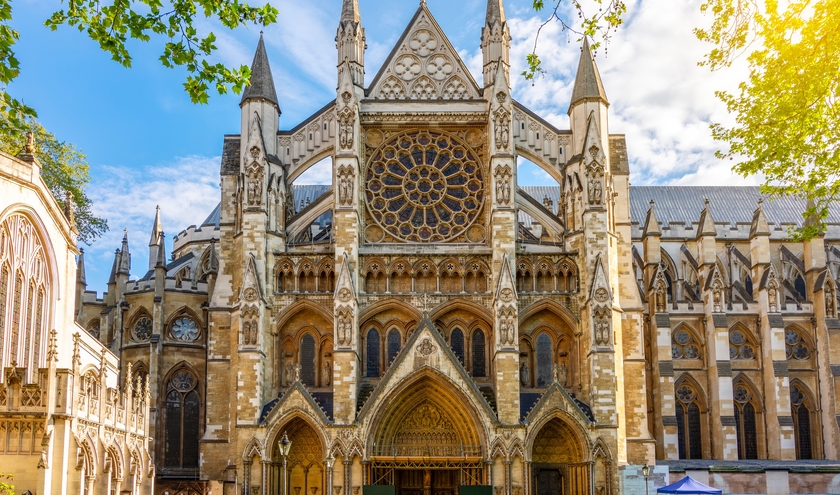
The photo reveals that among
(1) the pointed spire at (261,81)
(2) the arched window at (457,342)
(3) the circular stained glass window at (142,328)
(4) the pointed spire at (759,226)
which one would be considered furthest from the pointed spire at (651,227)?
(3) the circular stained glass window at (142,328)

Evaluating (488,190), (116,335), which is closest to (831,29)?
(488,190)

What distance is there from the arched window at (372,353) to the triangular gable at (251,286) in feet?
16.0

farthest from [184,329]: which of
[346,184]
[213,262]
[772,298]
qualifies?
[772,298]

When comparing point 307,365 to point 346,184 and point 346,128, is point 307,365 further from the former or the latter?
point 346,128

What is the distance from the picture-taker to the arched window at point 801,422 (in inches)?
1852

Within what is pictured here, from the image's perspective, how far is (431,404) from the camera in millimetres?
36344

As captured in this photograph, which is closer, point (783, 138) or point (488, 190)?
point (783, 138)

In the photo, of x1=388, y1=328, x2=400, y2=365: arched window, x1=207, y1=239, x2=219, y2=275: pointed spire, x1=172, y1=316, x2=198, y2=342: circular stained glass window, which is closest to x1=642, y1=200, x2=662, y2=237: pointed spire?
x1=388, y1=328, x2=400, y2=365: arched window

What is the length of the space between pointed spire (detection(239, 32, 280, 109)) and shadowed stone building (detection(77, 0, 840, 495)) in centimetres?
10

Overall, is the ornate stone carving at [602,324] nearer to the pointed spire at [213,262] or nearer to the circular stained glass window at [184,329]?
the pointed spire at [213,262]

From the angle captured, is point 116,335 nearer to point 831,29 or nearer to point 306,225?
point 306,225

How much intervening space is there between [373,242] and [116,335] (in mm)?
14356

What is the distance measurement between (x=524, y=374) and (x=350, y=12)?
1744 cm

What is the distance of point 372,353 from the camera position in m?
37.5
